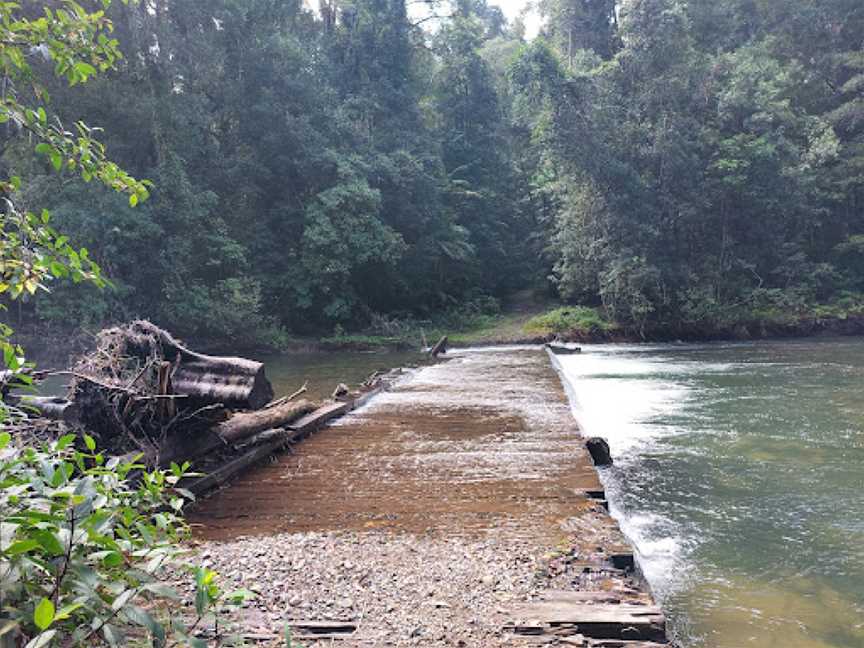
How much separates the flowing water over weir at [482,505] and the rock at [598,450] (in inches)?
6.1

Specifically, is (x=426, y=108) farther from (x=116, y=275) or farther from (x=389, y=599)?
(x=389, y=599)

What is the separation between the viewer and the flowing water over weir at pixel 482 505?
3.05 m

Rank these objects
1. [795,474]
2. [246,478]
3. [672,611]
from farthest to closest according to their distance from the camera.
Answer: [795,474], [246,478], [672,611]

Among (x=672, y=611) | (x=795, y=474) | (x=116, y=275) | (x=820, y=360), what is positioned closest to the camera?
(x=672, y=611)

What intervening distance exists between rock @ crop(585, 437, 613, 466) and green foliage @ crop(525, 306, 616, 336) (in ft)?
64.7

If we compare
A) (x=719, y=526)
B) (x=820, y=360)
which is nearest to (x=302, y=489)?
(x=719, y=526)

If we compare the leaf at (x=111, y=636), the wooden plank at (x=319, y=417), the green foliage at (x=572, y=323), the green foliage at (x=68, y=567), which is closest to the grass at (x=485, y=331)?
the green foliage at (x=572, y=323)

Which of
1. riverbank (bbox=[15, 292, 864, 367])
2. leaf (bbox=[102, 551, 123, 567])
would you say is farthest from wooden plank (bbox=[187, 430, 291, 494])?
riverbank (bbox=[15, 292, 864, 367])

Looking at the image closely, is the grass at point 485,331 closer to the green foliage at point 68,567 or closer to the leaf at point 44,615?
the green foliage at point 68,567

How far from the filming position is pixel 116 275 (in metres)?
21.5

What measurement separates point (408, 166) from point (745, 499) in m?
25.2

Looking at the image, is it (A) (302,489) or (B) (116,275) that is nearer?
(A) (302,489)

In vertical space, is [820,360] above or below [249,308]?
below

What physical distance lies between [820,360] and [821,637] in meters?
15.9
